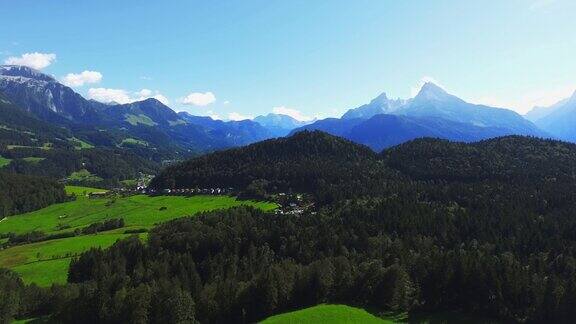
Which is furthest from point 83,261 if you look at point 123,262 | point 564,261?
point 564,261

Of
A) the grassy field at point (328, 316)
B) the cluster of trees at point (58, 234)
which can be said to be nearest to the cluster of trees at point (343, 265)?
the grassy field at point (328, 316)

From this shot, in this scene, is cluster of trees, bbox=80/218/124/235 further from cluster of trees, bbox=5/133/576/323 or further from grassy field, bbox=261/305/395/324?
grassy field, bbox=261/305/395/324

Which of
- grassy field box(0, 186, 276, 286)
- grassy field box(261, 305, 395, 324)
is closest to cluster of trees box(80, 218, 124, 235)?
grassy field box(0, 186, 276, 286)

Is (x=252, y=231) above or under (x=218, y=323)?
above

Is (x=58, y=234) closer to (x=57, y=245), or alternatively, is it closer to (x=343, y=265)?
(x=57, y=245)

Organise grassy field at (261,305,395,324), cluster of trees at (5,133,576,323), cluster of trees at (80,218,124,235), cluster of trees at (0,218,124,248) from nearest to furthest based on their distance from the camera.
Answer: grassy field at (261,305,395,324), cluster of trees at (5,133,576,323), cluster of trees at (0,218,124,248), cluster of trees at (80,218,124,235)

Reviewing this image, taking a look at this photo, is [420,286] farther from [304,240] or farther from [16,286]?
[16,286]

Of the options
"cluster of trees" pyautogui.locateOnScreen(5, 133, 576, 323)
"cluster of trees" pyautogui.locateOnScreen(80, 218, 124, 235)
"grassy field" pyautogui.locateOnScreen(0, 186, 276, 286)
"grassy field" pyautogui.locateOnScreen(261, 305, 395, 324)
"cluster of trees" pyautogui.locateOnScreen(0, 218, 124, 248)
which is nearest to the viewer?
"grassy field" pyautogui.locateOnScreen(261, 305, 395, 324)

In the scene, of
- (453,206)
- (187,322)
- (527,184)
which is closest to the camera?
(187,322)

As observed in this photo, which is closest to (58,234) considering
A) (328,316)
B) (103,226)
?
(103,226)
